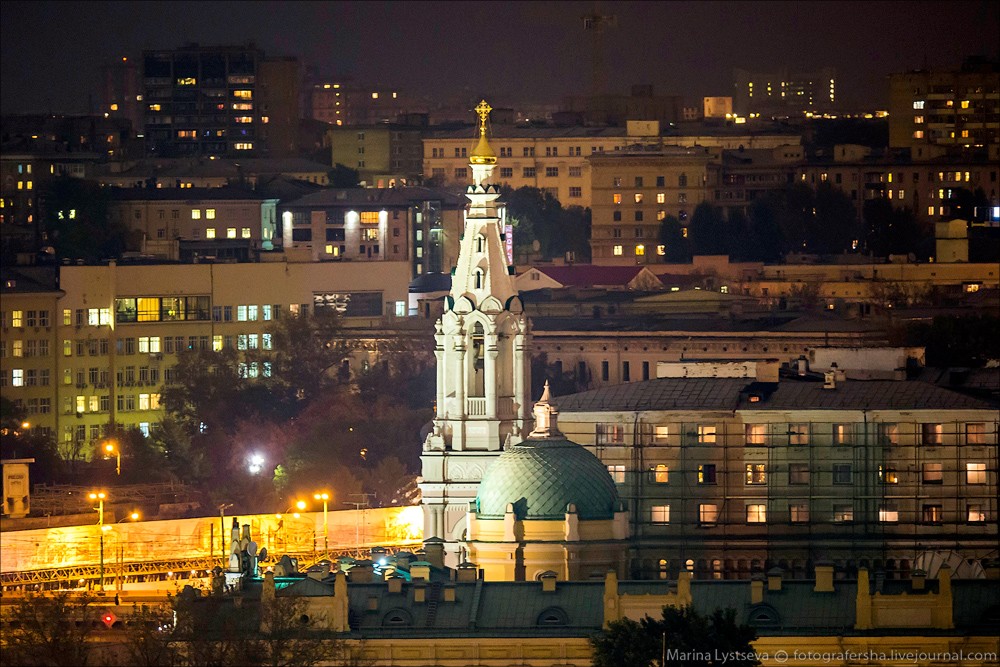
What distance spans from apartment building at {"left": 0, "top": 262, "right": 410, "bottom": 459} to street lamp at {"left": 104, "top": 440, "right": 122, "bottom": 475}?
35.7ft

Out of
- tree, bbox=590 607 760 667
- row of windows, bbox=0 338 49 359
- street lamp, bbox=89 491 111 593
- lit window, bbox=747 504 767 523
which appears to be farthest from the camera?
row of windows, bbox=0 338 49 359

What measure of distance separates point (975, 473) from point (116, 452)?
1747 inches

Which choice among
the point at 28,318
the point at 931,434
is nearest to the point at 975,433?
the point at 931,434

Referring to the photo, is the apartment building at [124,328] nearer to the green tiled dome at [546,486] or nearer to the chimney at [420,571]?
the green tiled dome at [546,486]

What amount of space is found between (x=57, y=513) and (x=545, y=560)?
3928 centimetres

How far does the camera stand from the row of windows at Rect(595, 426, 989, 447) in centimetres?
11550

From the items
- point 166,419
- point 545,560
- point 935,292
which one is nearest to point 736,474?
point 545,560

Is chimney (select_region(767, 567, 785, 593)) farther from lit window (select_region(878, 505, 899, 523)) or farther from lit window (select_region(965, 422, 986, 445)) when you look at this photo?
lit window (select_region(965, 422, 986, 445))

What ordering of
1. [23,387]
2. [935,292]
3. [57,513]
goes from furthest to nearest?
1. [935,292]
2. [23,387]
3. [57,513]

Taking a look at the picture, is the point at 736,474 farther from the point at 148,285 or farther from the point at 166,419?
the point at 148,285

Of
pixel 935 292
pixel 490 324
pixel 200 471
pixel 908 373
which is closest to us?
pixel 490 324

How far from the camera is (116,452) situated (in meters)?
155

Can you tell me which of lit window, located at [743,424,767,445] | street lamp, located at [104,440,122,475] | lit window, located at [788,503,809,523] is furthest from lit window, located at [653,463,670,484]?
street lamp, located at [104,440,122,475]

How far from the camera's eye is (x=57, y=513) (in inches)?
5428
